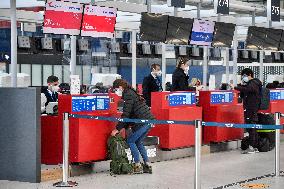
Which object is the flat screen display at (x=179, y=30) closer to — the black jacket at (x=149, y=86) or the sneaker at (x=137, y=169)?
the black jacket at (x=149, y=86)

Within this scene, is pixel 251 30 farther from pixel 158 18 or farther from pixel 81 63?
pixel 81 63

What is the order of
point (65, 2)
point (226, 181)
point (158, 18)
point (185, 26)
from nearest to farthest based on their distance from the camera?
1. point (226, 181)
2. point (65, 2)
3. point (158, 18)
4. point (185, 26)

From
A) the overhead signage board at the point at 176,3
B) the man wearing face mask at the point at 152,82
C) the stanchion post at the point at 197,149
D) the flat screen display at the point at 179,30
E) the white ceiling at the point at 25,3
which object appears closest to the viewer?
the stanchion post at the point at 197,149

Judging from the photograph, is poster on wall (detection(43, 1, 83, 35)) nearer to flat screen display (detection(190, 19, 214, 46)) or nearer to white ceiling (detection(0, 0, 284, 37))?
white ceiling (detection(0, 0, 284, 37))

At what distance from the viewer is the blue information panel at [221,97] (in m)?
11.7

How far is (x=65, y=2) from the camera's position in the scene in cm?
999

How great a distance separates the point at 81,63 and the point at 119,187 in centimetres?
2375

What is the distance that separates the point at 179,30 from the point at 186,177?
4.69 meters

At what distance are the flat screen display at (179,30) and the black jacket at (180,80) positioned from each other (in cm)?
155

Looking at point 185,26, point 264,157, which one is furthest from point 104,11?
point 264,157

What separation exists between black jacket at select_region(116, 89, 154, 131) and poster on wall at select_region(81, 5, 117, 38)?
7.21 feet

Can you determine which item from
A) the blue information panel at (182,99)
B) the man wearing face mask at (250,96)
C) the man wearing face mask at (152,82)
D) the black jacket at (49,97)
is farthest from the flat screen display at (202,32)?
the black jacket at (49,97)

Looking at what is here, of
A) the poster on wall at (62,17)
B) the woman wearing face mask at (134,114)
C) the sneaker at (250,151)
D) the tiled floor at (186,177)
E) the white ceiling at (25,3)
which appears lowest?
the tiled floor at (186,177)

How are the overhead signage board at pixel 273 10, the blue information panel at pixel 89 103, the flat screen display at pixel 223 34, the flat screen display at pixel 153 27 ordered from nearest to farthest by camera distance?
the blue information panel at pixel 89 103, the flat screen display at pixel 153 27, the flat screen display at pixel 223 34, the overhead signage board at pixel 273 10
